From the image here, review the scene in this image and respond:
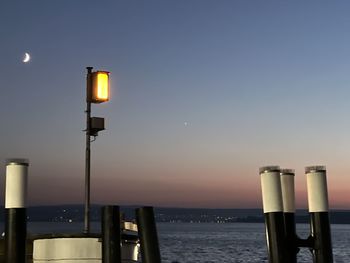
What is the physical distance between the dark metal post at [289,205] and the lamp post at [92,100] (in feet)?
10.3

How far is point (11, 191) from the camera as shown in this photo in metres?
5.70

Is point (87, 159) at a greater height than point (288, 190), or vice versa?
point (87, 159)

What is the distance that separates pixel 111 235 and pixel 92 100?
3063mm

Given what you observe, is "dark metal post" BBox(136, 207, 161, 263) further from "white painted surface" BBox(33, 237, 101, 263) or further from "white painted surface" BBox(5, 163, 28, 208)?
"white painted surface" BBox(5, 163, 28, 208)

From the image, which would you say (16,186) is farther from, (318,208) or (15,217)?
(318,208)

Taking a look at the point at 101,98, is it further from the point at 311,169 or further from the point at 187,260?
the point at 187,260

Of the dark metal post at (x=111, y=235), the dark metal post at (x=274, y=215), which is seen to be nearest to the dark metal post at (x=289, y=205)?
the dark metal post at (x=274, y=215)

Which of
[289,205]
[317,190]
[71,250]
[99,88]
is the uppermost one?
[99,88]

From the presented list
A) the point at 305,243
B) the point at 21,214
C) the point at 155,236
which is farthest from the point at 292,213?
the point at 21,214

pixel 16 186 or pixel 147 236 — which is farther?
pixel 147 236

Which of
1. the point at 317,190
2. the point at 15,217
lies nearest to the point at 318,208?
the point at 317,190

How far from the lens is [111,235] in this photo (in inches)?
242

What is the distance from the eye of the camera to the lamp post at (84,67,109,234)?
27.6 ft

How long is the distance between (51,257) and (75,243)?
0.31 meters
